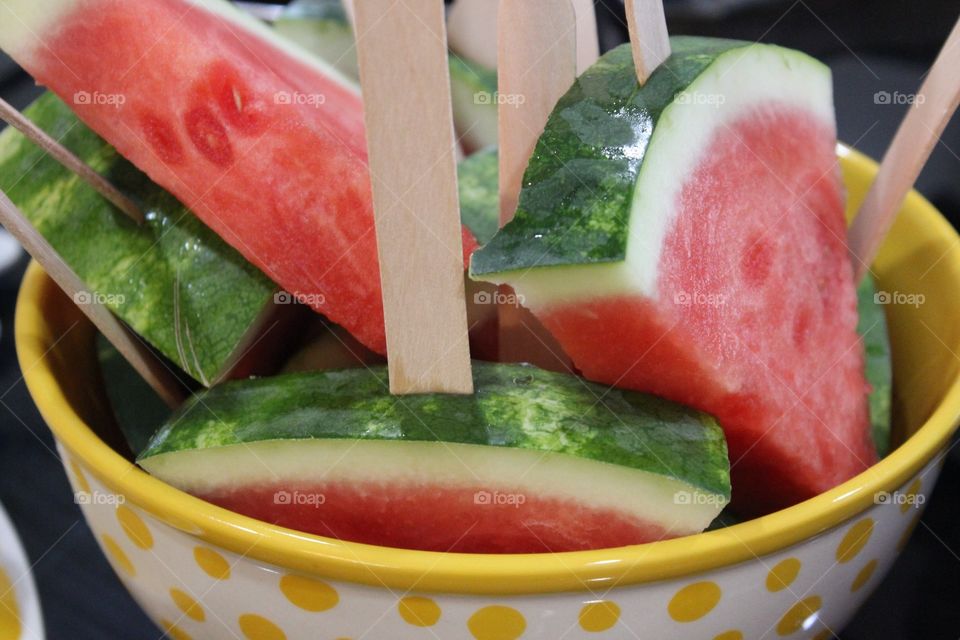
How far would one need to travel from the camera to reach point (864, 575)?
2.57ft

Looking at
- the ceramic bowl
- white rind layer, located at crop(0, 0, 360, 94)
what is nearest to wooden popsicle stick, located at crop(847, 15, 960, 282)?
white rind layer, located at crop(0, 0, 360, 94)

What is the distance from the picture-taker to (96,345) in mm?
988

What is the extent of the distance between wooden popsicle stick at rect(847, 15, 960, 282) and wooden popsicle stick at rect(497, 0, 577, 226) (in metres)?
0.35

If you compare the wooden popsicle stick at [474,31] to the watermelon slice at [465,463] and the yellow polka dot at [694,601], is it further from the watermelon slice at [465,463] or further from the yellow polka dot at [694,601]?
the yellow polka dot at [694,601]

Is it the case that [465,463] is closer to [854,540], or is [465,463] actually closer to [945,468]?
[854,540]

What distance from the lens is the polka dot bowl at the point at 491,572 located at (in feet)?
2.08

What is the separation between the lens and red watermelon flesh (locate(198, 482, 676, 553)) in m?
0.68

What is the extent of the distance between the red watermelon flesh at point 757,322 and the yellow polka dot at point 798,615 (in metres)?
0.09

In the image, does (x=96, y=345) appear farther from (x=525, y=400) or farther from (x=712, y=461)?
(x=712, y=461)

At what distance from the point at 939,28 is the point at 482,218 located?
1.00 meters

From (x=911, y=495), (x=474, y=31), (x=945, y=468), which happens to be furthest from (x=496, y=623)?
(x=474, y=31)

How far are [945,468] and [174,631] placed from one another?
0.90 m

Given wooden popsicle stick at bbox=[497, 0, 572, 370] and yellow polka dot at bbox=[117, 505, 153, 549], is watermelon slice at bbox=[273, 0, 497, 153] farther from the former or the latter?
yellow polka dot at bbox=[117, 505, 153, 549]

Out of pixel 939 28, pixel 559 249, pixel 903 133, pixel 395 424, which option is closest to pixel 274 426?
pixel 395 424
